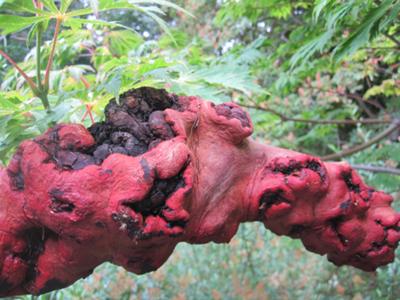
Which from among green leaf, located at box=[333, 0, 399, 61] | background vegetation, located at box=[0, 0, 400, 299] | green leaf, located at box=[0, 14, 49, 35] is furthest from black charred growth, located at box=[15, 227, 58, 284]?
green leaf, located at box=[333, 0, 399, 61]

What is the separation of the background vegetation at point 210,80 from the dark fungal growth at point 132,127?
0.11ft

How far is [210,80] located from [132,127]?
191mm

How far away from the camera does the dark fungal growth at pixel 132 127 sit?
69cm

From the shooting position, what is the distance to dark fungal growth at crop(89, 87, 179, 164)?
69 cm

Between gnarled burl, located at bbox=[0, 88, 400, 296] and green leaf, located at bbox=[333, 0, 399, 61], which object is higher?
green leaf, located at bbox=[333, 0, 399, 61]

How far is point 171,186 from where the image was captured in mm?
655

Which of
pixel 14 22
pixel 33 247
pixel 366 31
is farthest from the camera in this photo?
pixel 366 31

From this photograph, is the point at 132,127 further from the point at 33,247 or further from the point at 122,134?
the point at 33,247

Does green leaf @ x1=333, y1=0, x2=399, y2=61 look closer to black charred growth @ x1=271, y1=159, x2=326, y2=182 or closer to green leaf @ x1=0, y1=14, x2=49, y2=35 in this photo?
black charred growth @ x1=271, y1=159, x2=326, y2=182

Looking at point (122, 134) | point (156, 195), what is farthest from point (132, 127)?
point (156, 195)

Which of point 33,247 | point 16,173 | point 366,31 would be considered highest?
point 366,31

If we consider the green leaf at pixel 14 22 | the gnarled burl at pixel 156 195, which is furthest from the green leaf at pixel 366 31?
the green leaf at pixel 14 22

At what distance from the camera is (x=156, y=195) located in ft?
2.12

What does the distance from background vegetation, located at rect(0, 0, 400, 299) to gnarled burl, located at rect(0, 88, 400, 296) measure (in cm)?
6
